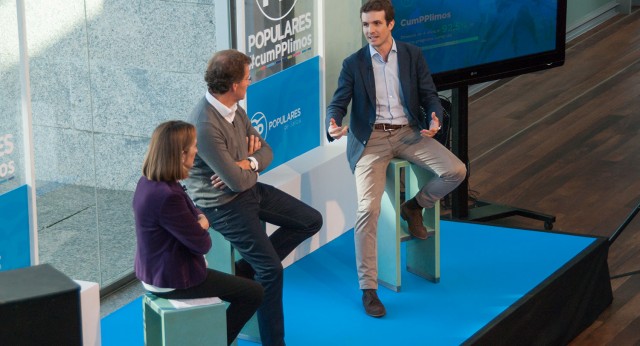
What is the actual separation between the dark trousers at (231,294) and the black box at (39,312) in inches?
24.7

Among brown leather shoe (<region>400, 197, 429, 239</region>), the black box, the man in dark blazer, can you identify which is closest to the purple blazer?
the black box

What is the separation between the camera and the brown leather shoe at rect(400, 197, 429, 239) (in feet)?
19.5

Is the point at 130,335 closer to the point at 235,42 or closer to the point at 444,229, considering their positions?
the point at 235,42

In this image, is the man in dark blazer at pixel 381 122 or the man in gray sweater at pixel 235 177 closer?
the man in gray sweater at pixel 235 177

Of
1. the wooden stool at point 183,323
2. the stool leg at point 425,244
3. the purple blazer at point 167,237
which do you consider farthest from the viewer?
the stool leg at point 425,244

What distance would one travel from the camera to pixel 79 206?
5.75m

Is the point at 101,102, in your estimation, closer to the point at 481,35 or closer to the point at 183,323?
the point at 183,323

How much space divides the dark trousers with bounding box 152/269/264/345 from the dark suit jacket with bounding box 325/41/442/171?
134 centimetres

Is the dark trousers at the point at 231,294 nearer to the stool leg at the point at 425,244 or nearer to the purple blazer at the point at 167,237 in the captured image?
the purple blazer at the point at 167,237

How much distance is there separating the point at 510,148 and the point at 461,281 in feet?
10.9

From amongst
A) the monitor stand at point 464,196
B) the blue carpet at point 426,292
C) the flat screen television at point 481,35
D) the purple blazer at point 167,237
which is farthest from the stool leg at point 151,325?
the monitor stand at point 464,196

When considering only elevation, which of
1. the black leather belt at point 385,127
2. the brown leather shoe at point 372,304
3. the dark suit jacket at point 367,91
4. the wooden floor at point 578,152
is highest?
the dark suit jacket at point 367,91

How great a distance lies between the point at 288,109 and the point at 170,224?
2.22m

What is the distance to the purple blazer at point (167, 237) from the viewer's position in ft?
13.8
